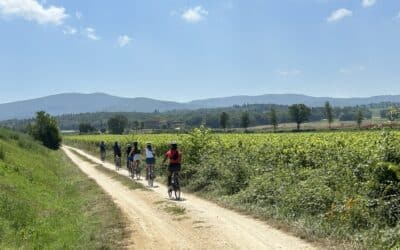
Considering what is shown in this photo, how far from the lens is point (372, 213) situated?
1093cm

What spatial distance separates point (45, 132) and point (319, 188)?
72.9 m

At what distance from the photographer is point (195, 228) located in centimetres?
1296

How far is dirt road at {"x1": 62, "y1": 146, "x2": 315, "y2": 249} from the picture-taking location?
11.1 meters

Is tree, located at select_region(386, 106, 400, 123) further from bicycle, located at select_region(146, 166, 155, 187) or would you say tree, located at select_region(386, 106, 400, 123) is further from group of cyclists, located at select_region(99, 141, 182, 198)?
bicycle, located at select_region(146, 166, 155, 187)

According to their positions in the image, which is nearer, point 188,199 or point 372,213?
point 372,213

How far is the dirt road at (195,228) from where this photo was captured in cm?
1109

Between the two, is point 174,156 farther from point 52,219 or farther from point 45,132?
point 45,132

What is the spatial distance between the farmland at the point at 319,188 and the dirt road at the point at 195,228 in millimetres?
578

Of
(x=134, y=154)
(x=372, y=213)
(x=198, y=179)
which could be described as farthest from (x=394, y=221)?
(x=134, y=154)

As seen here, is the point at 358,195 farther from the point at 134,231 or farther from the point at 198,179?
the point at 198,179

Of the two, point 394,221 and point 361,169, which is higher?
point 361,169

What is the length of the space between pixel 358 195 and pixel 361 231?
4.09ft

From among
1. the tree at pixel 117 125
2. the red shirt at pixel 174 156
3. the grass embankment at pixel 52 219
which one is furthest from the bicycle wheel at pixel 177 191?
the tree at pixel 117 125

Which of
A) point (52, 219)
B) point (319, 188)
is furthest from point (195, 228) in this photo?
point (52, 219)
